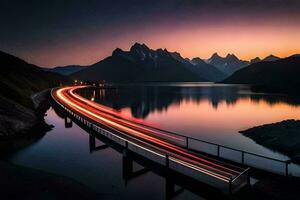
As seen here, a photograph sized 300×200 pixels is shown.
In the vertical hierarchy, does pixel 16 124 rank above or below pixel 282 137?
above

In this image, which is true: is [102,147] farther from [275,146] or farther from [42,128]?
[275,146]

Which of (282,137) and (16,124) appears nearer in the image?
(282,137)

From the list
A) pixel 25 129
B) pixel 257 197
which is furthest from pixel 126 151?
pixel 25 129

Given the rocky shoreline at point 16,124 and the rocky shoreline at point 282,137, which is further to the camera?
the rocky shoreline at point 16,124

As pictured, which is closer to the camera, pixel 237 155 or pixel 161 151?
pixel 161 151

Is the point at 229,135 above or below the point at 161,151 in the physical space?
below

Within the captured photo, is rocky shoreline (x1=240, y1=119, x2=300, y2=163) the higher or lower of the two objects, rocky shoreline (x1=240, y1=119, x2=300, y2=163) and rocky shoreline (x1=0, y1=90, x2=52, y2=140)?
the lower

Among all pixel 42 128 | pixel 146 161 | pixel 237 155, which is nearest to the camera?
pixel 146 161

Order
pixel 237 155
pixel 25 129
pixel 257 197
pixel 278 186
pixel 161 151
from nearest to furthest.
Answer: pixel 257 197, pixel 278 186, pixel 161 151, pixel 237 155, pixel 25 129

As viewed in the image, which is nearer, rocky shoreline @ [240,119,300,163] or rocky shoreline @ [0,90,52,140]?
rocky shoreline @ [240,119,300,163]

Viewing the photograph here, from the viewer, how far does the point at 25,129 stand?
186ft

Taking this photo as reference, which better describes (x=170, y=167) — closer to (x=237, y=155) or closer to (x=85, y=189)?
(x=85, y=189)

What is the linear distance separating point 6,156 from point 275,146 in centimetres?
4958

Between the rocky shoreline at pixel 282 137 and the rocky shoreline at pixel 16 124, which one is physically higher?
the rocky shoreline at pixel 16 124
